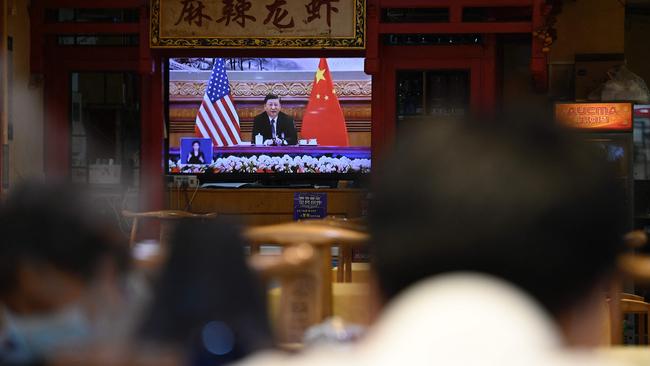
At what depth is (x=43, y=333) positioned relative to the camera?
1506mm

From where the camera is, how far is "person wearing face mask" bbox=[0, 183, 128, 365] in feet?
4.87

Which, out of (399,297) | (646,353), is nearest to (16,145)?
(646,353)

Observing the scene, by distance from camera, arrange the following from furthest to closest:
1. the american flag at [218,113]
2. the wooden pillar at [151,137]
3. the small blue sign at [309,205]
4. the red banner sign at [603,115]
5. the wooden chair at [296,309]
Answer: the american flag at [218,113] < the small blue sign at [309,205] < the wooden pillar at [151,137] < the red banner sign at [603,115] < the wooden chair at [296,309]

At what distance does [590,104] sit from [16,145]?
16.8ft

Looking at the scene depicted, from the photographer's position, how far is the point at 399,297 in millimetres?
848

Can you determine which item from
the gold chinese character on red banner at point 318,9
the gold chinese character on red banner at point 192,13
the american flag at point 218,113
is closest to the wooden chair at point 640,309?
the gold chinese character on red banner at point 318,9

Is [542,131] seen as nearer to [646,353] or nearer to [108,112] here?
[646,353]

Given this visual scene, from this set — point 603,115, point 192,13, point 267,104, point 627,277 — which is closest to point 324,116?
point 267,104

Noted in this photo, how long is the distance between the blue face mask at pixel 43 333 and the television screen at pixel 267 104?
10.1 meters

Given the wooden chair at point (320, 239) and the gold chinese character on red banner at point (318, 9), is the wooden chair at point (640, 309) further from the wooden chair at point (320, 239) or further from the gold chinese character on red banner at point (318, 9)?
the gold chinese character on red banner at point (318, 9)

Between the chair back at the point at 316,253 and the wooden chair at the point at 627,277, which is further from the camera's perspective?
the chair back at the point at 316,253

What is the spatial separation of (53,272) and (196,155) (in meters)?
9.66

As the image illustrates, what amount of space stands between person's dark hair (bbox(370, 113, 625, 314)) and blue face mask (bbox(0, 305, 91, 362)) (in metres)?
0.75

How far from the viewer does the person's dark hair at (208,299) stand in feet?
4.95
